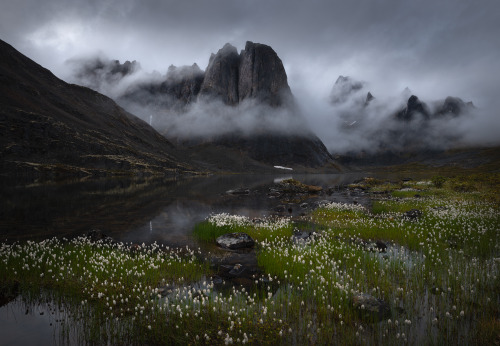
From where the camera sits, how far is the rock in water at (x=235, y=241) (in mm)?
16250

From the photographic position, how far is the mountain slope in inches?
4660

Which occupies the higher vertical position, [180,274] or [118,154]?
[118,154]

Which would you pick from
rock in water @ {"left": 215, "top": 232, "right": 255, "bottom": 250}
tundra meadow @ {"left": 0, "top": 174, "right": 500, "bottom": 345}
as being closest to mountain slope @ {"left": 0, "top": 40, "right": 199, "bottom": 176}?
rock in water @ {"left": 215, "top": 232, "right": 255, "bottom": 250}

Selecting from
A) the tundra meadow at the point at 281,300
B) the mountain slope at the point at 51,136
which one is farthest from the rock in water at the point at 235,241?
the mountain slope at the point at 51,136

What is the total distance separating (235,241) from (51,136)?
512 ft

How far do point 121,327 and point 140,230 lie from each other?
50.5ft

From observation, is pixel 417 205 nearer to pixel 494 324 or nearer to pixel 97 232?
pixel 494 324

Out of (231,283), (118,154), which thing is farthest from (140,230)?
(118,154)

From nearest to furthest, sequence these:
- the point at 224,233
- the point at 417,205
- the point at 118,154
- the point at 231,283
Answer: the point at 231,283, the point at 224,233, the point at 417,205, the point at 118,154

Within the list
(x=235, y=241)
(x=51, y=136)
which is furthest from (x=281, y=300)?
(x=51, y=136)

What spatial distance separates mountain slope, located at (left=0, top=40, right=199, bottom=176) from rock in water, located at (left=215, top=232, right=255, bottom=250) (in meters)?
121

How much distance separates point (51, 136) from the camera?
13625 centimetres

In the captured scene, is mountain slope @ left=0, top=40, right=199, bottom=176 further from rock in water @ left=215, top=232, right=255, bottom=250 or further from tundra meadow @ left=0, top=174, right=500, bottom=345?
tundra meadow @ left=0, top=174, right=500, bottom=345

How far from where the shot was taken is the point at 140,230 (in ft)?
72.5
